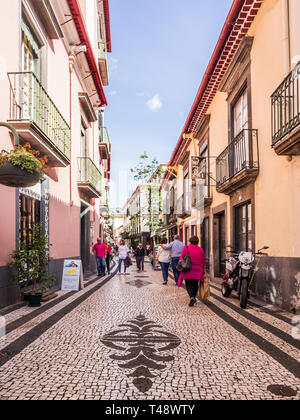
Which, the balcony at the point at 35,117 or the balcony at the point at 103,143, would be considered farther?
the balcony at the point at 103,143

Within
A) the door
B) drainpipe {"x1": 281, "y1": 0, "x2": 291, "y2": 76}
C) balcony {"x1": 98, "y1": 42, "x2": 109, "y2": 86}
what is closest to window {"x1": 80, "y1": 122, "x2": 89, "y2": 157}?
balcony {"x1": 98, "y1": 42, "x2": 109, "y2": 86}

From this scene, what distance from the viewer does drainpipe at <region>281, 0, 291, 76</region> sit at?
633 cm

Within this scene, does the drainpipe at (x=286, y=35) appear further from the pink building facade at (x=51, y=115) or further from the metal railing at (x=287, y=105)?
the pink building facade at (x=51, y=115)

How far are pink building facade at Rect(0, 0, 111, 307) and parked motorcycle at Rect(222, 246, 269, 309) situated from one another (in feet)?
14.0

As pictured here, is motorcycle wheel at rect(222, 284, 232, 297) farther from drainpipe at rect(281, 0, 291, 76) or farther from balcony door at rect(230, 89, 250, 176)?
drainpipe at rect(281, 0, 291, 76)

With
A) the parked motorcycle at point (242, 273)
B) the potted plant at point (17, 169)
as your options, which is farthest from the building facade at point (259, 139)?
the potted plant at point (17, 169)

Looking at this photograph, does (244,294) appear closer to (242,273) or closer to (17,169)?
(242,273)

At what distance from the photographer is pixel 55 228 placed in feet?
32.3

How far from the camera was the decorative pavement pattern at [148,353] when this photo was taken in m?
2.90

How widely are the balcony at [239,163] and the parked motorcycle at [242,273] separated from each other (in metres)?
1.86

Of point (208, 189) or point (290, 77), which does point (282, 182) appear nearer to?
point (290, 77)

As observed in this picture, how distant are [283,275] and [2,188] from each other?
5.22 metres
